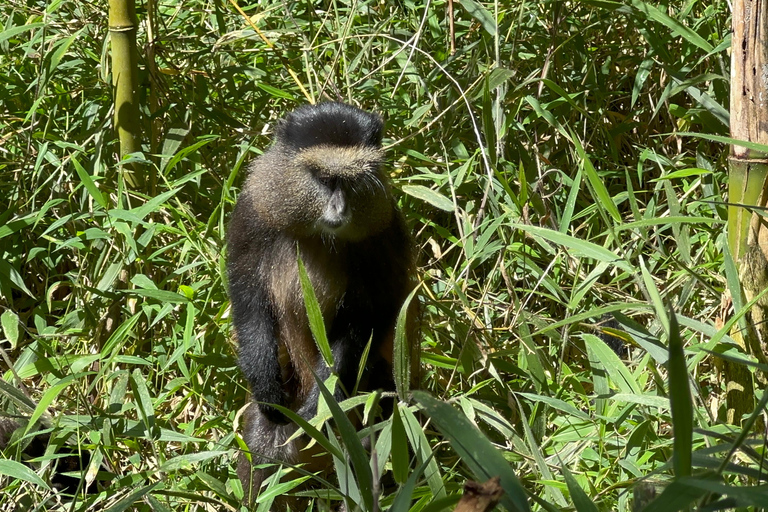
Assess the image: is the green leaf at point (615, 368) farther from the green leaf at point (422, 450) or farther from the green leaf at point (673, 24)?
the green leaf at point (673, 24)

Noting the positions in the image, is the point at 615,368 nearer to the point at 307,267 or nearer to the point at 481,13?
the point at 307,267

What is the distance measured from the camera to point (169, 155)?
3.66 metres

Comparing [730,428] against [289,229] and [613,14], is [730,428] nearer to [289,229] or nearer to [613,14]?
[289,229]

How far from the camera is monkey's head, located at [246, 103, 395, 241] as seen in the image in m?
2.95

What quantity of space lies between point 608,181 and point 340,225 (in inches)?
61.2

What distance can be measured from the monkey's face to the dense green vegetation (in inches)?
11.8

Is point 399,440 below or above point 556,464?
above

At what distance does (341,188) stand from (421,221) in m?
0.90

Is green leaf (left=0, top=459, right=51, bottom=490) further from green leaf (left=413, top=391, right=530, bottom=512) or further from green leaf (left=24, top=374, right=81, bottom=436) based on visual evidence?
green leaf (left=413, top=391, right=530, bottom=512)

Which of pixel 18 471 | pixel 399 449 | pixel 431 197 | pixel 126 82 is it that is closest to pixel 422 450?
pixel 399 449

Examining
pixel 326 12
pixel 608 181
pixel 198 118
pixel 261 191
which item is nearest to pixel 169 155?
pixel 198 118

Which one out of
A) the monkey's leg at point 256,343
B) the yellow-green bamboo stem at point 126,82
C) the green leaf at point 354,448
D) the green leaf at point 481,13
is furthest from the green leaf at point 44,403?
the green leaf at point 481,13

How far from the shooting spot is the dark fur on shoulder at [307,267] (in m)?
2.99

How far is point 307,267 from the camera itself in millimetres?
3230
